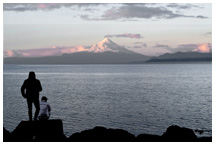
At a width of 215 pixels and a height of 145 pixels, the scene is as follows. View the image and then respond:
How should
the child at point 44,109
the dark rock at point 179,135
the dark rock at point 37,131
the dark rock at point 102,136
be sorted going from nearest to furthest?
the child at point 44,109
the dark rock at point 37,131
the dark rock at point 102,136
the dark rock at point 179,135

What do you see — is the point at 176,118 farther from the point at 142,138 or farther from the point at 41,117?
the point at 41,117

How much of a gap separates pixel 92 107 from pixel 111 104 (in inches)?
168

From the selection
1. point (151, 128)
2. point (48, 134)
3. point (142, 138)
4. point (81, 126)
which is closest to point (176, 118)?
point (151, 128)

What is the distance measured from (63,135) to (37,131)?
1598 mm

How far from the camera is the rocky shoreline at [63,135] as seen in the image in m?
16.1

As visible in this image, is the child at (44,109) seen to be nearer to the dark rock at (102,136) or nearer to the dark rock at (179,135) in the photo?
the dark rock at (102,136)

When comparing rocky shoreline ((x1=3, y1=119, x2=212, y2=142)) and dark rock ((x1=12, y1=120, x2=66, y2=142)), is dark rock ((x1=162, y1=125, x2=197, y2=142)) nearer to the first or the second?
rocky shoreline ((x1=3, y1=119, x2=212, y2=142))

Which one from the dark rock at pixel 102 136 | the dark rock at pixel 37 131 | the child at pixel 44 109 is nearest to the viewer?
the child at pixel 44 109

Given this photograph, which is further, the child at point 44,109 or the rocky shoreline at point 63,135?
the rocky shoreline at point 63,135

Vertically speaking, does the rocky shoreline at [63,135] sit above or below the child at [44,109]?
below

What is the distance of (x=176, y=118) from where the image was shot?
36.1 meters

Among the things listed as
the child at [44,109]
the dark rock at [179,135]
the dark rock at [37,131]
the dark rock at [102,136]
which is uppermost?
the child at [44,109]

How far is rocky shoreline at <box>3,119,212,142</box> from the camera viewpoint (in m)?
16.1

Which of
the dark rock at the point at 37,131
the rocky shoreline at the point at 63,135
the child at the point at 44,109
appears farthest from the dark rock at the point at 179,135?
the child at the point at 44,109
